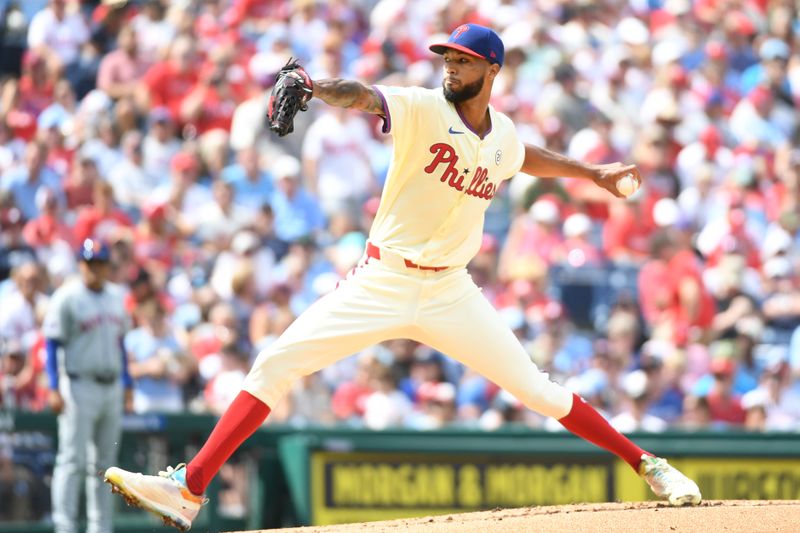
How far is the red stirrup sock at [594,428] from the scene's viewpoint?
20.0 feet

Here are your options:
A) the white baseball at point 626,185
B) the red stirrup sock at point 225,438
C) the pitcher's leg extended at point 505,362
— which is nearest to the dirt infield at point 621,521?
the pitcher's leg extended at point 505,362

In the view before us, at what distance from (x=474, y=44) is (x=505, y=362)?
133 cm

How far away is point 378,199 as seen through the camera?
1216 centimetres

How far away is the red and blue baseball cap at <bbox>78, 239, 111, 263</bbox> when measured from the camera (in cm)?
921

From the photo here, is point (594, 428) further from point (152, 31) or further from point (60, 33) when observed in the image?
point (60, 33)

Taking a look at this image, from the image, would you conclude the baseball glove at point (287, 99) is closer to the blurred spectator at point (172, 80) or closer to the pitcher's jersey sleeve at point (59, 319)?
the pitcher's jersey sleeve at point (59, 319)

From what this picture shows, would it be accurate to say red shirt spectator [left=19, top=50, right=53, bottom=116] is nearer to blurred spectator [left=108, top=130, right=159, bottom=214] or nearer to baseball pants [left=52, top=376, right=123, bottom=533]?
blurred spectator [left=108, top=130, right=159, bottom=214]

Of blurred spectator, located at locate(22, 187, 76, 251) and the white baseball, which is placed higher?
blurred spectator, located at locate(22, 187, 76, 251)

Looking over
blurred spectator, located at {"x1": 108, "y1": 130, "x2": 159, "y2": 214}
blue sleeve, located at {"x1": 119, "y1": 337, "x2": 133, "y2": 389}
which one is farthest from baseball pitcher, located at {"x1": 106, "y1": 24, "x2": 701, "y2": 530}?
blurred spectator, located at {"x1": 108, "y1": 130, "x2": 159, "y2": 214}

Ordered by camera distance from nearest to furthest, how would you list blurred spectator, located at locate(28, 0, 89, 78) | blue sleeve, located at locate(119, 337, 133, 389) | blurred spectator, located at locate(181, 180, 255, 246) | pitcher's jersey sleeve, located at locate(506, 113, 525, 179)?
pitcher's jersey sleeve, located at locate(506, 113, 525, 179)
blue sleeve, located at locate(119, 337, 133, 389)
blurred spectator, located at locate(181, 180, 255, 246)
blurred spectator, located at locate(28, 0, 89, 78)

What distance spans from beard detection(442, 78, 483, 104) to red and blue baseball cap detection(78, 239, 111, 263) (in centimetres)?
416

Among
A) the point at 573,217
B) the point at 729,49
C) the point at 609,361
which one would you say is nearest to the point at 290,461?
the point at 609,361

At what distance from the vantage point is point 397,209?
573 centimetres

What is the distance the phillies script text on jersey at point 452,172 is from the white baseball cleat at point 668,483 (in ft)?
4.82
